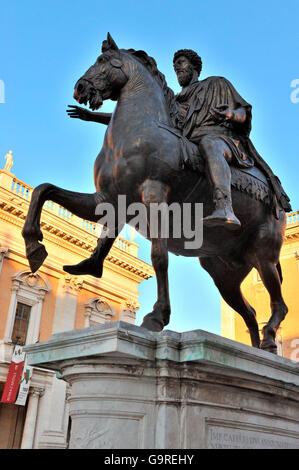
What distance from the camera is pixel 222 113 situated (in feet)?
12.2

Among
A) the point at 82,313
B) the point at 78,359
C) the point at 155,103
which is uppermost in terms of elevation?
the point at 82,313

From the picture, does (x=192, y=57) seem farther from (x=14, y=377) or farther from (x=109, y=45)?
(x=14, y=377)

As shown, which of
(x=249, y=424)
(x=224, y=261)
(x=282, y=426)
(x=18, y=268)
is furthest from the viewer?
(x=18, y=268)

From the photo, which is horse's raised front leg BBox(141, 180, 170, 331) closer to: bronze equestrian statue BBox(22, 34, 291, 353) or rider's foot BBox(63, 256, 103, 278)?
bronze equestrian statue BBox(22, 34, 291, 353)

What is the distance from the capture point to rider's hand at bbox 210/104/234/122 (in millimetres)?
3723

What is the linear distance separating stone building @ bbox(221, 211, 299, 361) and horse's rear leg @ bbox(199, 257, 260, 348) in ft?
46.4

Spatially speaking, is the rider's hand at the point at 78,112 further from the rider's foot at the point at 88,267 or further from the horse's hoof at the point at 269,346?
the horse's hoof at the point at 269,346

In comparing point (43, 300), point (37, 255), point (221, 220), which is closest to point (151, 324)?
point (221, 220)

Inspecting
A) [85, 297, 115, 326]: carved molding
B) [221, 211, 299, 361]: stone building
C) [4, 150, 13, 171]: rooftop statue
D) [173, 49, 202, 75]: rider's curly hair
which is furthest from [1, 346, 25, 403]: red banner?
[173, 49, 202, 75]: rider's curly hair

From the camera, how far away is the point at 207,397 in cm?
265

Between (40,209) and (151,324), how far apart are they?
1.11 meters
